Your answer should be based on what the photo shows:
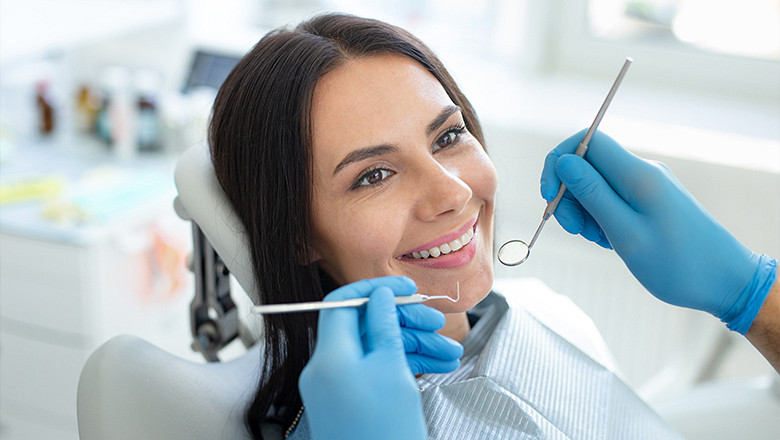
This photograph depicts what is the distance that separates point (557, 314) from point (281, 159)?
0.70m

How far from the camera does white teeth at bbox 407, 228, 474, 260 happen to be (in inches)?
45.3

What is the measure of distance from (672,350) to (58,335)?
1.81m

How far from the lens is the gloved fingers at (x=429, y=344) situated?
3.18 feet

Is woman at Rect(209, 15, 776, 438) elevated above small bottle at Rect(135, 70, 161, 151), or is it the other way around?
woman at Rect(209, 15, 776, 438)

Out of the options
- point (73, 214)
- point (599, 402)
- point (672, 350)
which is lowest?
point (672, 350)

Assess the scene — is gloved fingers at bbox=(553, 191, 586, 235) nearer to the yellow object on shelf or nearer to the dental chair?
the dental chair

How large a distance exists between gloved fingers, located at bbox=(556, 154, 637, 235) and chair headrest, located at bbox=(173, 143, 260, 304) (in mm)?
525

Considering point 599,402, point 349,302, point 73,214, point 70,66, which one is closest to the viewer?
point 349,302

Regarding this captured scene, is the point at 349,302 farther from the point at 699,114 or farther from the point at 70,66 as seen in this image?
the point at 70,66

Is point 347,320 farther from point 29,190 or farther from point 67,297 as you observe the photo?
point 29,190

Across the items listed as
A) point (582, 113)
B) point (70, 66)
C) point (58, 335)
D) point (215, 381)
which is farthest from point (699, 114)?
point (70, 66)

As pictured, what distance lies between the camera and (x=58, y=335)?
2.01 metres

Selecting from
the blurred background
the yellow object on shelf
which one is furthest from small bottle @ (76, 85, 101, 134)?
the yellow object on shelf

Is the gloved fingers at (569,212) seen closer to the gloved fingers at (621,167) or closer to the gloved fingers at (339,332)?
the gloved fingers at (621,167)
